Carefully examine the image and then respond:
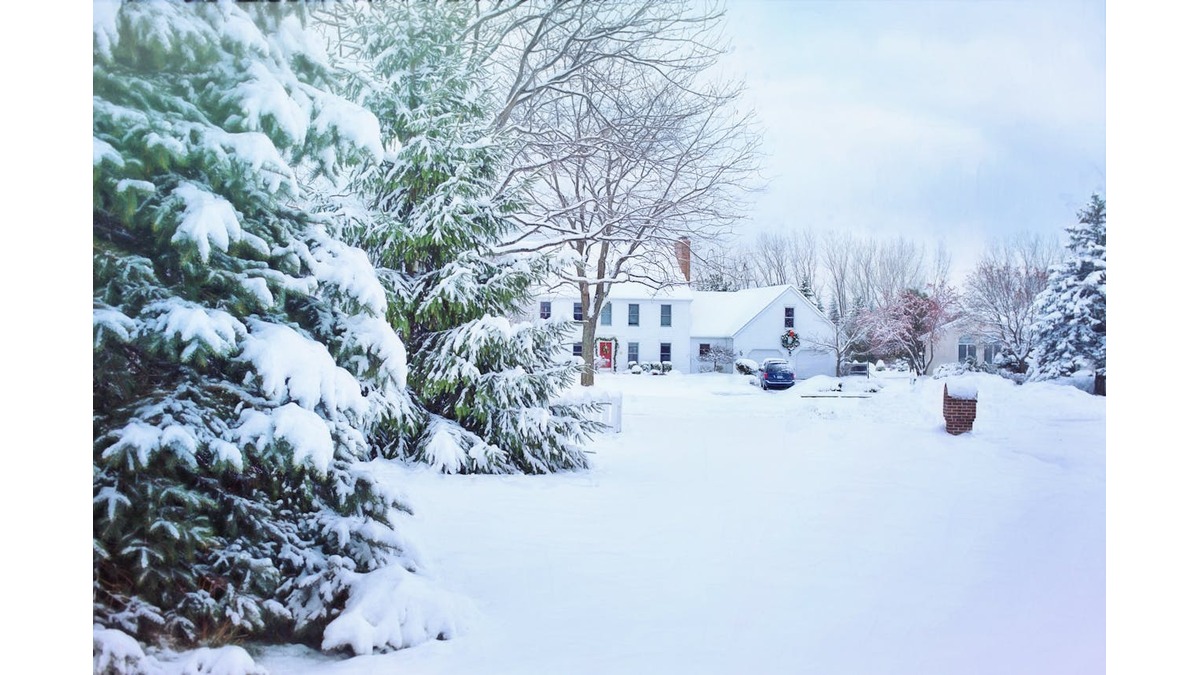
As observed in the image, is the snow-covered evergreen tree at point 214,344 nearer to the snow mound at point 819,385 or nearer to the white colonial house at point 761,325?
the white colonial house at point 761,325

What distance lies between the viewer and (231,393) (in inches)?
75.8

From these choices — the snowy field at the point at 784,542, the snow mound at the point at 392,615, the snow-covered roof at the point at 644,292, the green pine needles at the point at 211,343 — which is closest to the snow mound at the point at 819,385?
the snowy field at the point at 784,542

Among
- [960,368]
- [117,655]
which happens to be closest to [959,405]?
[960,368]

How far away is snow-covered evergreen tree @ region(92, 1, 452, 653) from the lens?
1.83m

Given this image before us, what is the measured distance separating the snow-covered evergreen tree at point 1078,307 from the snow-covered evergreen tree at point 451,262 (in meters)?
1.77

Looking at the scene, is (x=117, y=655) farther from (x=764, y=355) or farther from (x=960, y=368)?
(x=960, y=368)

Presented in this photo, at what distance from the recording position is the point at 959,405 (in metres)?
3.05

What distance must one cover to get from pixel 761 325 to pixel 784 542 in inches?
29.1

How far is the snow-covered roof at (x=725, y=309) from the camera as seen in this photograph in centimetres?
284

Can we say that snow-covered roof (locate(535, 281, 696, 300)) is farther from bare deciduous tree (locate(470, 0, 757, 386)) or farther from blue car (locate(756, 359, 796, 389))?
blue car (locate(756, 359, 796, 389))

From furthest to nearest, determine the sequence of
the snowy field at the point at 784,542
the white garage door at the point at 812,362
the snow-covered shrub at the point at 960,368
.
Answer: the snow-covered shrub at the point at 960,368 < the white garage door at the point at 812,362 < the snowy field at the point at 784,542
